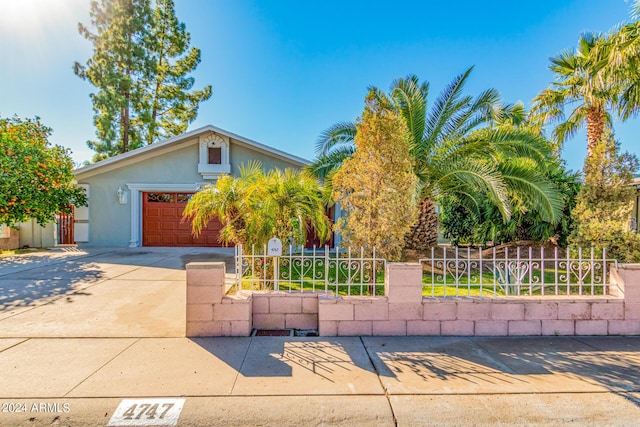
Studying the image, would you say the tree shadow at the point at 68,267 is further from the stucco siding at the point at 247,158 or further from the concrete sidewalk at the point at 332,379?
the stucco siding at the point at 247,158

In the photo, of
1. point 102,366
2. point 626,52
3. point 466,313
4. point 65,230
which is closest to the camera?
point 102,366

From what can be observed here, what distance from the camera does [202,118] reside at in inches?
907

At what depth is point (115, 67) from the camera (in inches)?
751

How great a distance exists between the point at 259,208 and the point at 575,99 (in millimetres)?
12052

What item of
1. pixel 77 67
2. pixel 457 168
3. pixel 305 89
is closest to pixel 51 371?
pixel 457 168

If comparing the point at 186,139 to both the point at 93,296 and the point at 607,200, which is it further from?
the point at 607,200

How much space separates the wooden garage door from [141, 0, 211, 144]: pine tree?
10.7 meters

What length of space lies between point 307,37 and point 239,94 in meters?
4.83

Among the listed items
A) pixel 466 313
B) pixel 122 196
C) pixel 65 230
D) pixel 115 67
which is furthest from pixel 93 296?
pixel 115 67

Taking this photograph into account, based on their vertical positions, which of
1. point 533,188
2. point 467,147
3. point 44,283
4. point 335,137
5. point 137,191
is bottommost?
point 44,283

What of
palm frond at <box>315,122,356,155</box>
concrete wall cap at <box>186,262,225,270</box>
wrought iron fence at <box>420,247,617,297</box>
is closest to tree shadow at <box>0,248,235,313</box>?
concrete wall cap at <box>186,262,225,270</box>

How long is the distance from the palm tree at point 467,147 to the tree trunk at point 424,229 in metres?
0.40

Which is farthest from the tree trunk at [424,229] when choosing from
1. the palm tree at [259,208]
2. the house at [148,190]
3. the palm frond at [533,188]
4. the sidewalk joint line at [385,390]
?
the house at [148,190]

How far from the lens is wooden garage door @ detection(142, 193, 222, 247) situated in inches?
503
